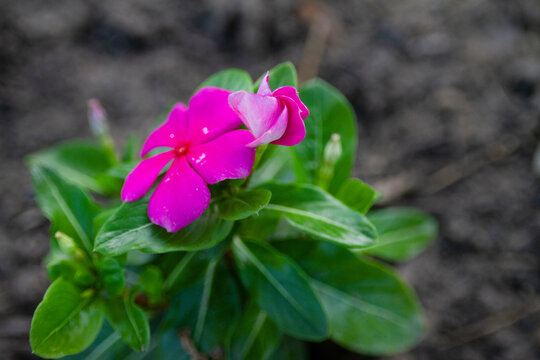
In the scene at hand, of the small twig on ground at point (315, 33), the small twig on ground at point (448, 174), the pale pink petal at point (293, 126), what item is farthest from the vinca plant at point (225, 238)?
the small twig on ground at point (315, 33)

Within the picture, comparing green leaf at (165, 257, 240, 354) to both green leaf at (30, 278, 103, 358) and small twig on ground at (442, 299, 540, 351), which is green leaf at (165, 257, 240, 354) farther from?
small twig on ground at (442, 299, 540, 351)

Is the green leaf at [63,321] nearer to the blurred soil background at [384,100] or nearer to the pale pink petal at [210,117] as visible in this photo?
the pale pink petal at [210,117]

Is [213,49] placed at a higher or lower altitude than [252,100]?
lower

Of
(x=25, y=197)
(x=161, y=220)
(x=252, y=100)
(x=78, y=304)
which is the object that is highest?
(x=252, y=100)

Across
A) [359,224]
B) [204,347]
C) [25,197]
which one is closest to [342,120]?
[359,224]


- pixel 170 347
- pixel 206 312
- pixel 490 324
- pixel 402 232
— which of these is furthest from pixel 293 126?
pixel 490 324

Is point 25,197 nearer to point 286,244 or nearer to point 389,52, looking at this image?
point 286,244

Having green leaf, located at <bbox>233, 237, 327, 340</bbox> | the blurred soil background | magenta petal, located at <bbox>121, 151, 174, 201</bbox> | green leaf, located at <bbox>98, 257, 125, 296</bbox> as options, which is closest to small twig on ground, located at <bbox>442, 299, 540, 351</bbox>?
the blurred soil background
